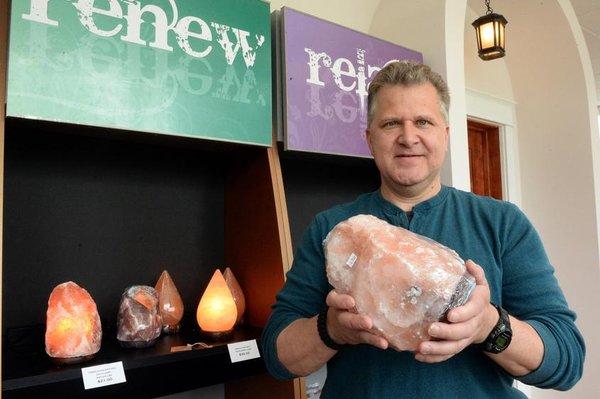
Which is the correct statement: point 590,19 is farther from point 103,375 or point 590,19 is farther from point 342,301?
point 103,375

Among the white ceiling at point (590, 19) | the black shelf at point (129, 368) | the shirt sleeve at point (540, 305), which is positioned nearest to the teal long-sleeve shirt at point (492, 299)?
the shirt sleeve at point (540, 305)

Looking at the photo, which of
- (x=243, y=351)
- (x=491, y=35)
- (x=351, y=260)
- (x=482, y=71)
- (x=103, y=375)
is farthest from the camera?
(x=482, y=71)

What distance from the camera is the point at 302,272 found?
38.4 inches

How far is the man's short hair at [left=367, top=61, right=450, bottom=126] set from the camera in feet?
3.05

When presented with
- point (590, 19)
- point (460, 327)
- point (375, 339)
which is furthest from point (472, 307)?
point (590, 19)

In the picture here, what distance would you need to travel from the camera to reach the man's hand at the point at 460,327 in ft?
2.06

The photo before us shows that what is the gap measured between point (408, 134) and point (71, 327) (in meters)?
0.90

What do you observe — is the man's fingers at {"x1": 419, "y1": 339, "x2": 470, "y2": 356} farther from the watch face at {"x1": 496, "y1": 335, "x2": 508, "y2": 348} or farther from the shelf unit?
the shelf unit

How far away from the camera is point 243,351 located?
4.30 feet

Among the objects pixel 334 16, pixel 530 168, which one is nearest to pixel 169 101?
pixel 334 16

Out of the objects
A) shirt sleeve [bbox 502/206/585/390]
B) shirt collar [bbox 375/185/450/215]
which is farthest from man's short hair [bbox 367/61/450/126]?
shirt sleeve [bbox 502/206/585/390]

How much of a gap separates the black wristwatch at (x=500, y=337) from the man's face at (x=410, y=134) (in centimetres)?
32

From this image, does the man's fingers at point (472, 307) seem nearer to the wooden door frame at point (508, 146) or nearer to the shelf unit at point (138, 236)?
the shelf unit at point (138, 236)

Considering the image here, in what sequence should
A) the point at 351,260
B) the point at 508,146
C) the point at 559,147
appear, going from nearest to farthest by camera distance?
the point at 351,260 < the point at 559,147 < the point at 508,146
